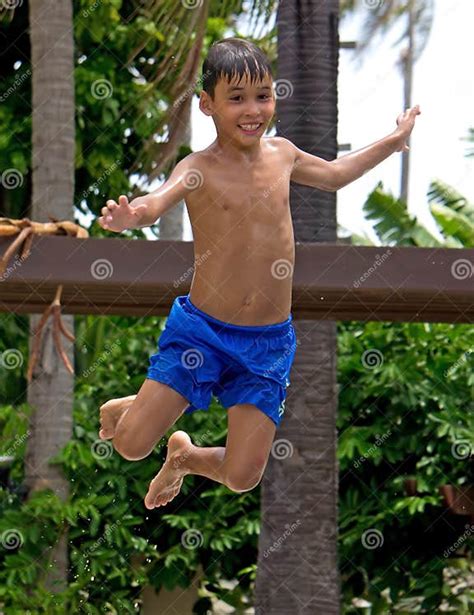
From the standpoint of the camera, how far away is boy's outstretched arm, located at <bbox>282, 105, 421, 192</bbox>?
4.48 metres

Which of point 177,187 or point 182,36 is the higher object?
point 182,36

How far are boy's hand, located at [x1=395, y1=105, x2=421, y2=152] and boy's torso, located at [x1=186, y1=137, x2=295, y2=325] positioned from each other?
37 cm

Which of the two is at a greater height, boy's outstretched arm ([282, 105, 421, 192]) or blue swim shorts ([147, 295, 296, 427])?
boy's outstretched arm ([282, 105, 421, 192])

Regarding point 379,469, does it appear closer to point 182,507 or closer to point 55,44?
point 182,507

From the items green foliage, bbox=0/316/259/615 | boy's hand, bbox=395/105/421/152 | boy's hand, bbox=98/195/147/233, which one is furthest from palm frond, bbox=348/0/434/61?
boy's hand, bbox=98/195/147/233

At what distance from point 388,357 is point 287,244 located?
5.17 m

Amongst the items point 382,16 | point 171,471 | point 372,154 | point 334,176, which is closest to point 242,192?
point 334,176

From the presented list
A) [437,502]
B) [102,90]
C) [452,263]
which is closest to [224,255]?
[452,263]

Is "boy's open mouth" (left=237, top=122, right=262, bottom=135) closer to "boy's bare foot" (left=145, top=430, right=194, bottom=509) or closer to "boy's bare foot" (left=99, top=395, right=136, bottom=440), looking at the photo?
"boy's bare foot" (left=99, top=395, right=136, bottom=440)

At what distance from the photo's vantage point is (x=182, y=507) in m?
9.18

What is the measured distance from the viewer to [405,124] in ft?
14.6

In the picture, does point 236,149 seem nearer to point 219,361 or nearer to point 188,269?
point 219,361

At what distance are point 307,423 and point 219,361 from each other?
3042 millimetres

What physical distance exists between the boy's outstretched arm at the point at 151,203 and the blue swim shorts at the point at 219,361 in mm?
460
